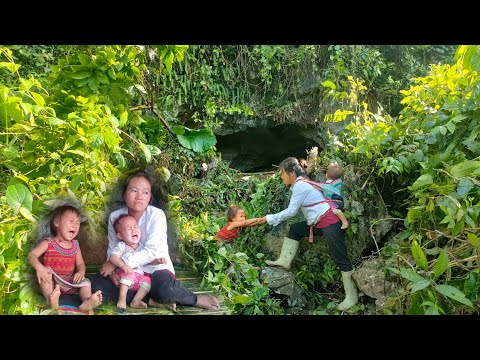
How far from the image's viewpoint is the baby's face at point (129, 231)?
233 cm

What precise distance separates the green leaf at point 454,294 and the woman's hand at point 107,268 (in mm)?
1625

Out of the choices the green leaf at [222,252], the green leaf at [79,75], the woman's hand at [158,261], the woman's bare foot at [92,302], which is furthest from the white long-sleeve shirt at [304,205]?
the green leaf at [79,75]

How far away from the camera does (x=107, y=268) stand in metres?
2.30

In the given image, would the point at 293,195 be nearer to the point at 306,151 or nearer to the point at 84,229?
the point at 306,151

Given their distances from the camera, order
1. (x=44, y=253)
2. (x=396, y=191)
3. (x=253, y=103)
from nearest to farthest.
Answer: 1. (x=44, y=253)
2. (x=396, y=191)
3. (x=253, y=103)

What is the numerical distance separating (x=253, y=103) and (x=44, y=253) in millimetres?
1866

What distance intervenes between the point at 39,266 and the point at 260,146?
5.61ft

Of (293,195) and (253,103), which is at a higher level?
(253,103)

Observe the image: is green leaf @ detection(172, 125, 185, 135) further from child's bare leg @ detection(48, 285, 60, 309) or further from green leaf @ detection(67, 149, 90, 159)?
child's bare leg @ detection(48, 285, 60, 309)

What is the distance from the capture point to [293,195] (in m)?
2.70

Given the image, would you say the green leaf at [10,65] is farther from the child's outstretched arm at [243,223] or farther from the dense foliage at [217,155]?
the child's outstretched arm at [243,223]

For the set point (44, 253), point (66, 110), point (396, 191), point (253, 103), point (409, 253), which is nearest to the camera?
point (44, 253)

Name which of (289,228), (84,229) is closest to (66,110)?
(84,229)

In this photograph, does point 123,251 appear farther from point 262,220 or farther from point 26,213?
point 262,220
